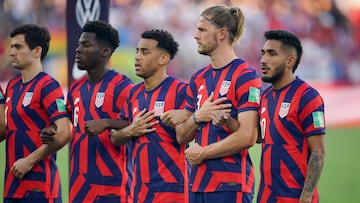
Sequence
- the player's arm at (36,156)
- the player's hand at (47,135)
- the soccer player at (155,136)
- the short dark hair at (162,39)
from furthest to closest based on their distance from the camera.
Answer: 1. the short dark hair at (162,39)
2. the player's arm at (36,156)
3. the player's hand at (47,135)
4. the soccer player at (155,136)

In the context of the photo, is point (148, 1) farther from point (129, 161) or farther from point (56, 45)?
point (129, 161)

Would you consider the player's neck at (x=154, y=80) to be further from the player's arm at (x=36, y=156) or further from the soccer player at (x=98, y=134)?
the player's arm at (x=36, y=156)

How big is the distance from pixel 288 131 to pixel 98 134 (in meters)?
1.93

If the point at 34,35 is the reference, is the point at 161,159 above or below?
below

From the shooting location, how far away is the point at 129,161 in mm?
8359

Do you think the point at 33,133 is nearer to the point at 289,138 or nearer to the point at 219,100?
the point at 219,100

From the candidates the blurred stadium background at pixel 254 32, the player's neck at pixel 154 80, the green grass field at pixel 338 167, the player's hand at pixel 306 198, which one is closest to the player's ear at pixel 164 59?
the player's neck at pixel 154 80

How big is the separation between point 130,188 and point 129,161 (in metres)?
0.36

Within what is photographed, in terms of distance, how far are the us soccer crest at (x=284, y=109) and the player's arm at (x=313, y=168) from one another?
0.96ft

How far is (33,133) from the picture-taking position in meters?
8.01

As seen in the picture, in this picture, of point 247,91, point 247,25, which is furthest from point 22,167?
point 247,25

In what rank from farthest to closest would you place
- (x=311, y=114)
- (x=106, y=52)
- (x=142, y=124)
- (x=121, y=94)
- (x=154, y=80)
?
(x=106, y=52), (x=121, y=94), (x=154, y=80), (x=142, y=124), (x=311, y=114)

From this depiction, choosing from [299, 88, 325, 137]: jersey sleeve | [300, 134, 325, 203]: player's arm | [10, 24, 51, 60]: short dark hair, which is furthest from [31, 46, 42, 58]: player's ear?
[300, 134, 325, 203]: player's arm

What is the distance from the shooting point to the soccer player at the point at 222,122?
691cm
